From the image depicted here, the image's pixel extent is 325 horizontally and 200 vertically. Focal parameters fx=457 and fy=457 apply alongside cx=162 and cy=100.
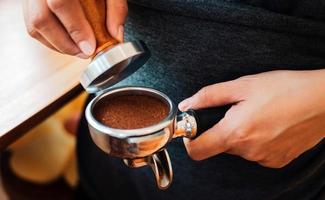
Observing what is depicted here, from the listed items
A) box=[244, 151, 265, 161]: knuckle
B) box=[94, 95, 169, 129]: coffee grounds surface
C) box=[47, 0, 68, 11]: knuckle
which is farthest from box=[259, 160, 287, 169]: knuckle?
box=[47, 0, 68, 11]: knuckle

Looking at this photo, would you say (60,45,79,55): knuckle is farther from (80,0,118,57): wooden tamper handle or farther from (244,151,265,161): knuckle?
(244,151,265,161): knuckle

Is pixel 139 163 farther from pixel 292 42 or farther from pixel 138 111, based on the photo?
pixel 292 42

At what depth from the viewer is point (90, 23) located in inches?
16.9

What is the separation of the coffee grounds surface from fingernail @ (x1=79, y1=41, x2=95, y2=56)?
0.05 meters

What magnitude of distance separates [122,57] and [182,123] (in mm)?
84

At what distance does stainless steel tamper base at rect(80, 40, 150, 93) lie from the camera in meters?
0.41

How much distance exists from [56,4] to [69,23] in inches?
0.8

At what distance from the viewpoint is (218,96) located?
457mm

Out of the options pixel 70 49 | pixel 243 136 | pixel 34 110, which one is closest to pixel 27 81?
pixel 34 110

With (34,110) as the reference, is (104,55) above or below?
above

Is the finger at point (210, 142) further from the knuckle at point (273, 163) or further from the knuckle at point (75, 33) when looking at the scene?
the knuckle at point (75, 33)

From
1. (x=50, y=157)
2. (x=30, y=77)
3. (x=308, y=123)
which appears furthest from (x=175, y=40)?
(x=50, y=157)

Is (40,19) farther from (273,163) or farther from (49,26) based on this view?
(273,163)

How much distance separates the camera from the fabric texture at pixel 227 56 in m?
0.47
